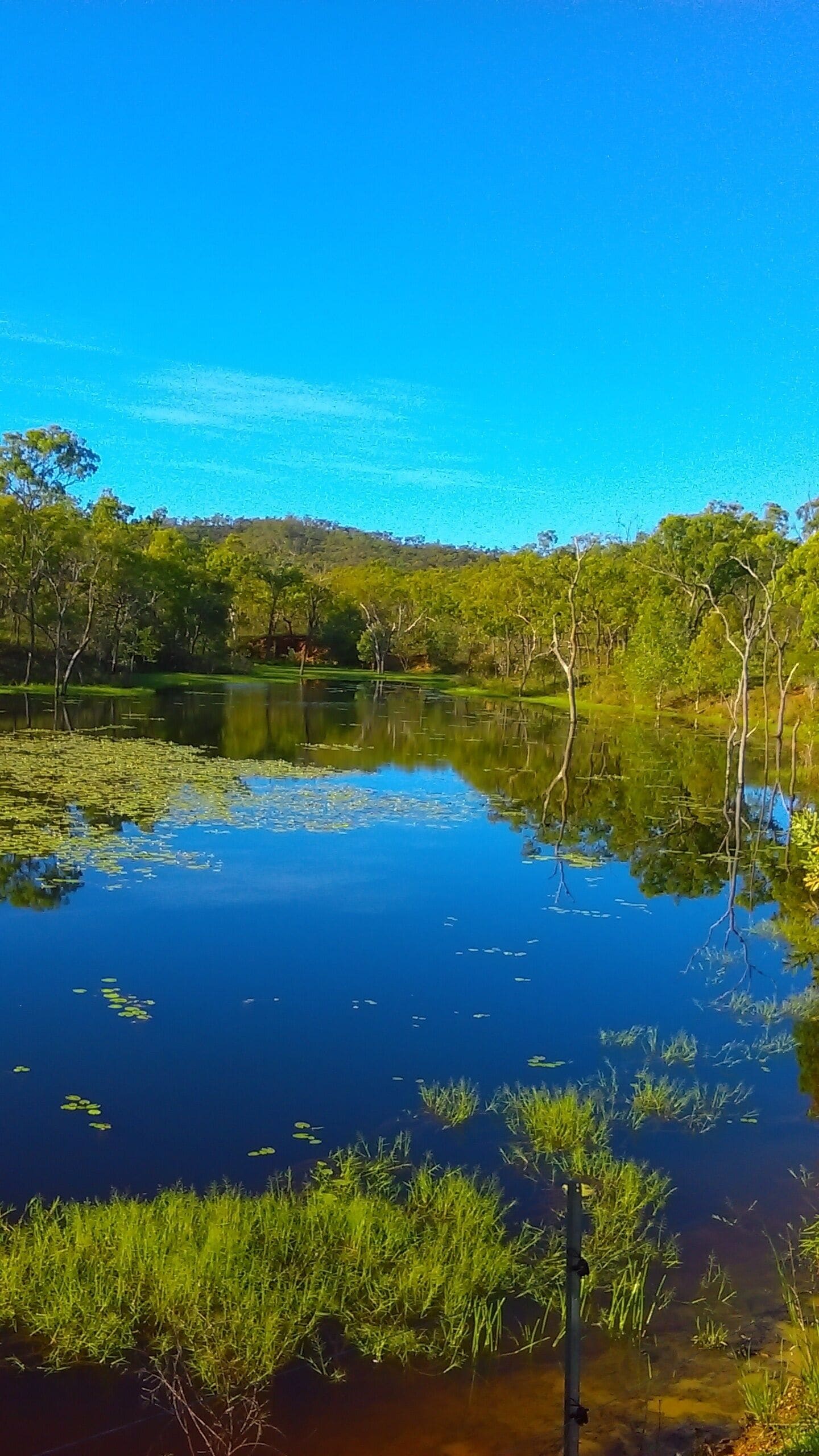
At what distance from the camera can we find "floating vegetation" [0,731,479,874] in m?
16.6

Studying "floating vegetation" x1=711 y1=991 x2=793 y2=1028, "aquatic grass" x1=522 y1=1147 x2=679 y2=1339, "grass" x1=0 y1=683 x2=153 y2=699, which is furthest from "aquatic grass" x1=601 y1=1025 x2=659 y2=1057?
"grass" x1=0 y1=683 x2=153 y2=699

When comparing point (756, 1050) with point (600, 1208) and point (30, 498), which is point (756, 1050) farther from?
point (30, 498)

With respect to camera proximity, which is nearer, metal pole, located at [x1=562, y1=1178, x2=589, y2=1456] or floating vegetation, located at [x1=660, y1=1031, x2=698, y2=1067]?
metal pole, located at [x1=562, y1=1178, x2=589, y2=1456]

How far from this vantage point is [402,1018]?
1015 cm

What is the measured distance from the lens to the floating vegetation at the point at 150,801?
1662cm

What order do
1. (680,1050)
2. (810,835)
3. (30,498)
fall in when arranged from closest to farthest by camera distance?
1. (810,835)
2. (680,1050)
3. (30,498)

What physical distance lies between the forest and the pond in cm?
1144

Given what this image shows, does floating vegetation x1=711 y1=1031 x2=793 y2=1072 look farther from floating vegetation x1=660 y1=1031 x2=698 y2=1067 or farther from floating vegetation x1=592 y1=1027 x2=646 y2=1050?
floating vegetation x1=592 y1=1027 x2=646 y2=1050

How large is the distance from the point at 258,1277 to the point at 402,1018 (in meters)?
4.63

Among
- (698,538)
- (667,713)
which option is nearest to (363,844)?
(667,713)

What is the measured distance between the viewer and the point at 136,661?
224 ft

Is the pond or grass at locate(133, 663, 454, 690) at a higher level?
grass at locate(133, 663, 454, 690)

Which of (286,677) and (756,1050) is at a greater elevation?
(286,677)

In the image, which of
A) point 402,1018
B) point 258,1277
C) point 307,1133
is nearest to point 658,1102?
point 402,1018
